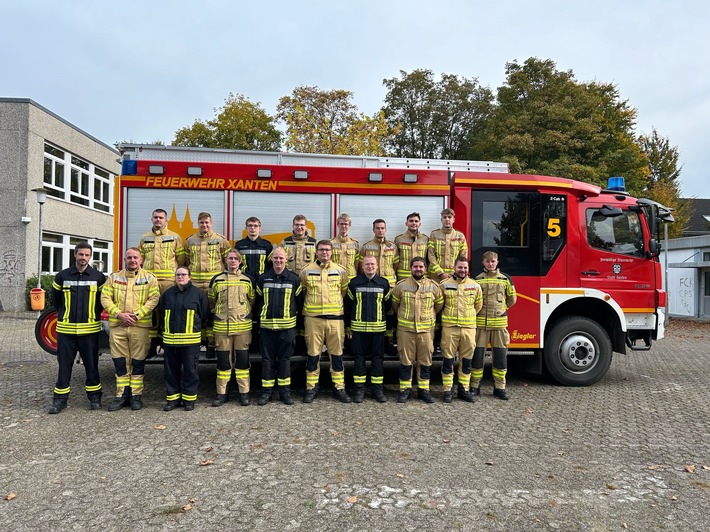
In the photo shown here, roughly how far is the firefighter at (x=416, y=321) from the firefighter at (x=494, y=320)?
61cm

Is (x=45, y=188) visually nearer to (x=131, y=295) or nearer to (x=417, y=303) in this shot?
(x=131, y=295)

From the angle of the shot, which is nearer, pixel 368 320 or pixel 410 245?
pixel 368 320

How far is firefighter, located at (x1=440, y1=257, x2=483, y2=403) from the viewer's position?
614 cm

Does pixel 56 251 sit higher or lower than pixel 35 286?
higher

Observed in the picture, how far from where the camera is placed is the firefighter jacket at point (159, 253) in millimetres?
6184

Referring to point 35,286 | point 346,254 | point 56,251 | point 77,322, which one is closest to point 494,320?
point 346,254

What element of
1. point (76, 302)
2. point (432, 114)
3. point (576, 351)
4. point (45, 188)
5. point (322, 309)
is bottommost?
point (576, 351)

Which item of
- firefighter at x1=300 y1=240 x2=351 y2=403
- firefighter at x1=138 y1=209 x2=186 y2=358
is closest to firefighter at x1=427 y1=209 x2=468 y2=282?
firefighter at x1=300 y1=240 x2=351 y2=403

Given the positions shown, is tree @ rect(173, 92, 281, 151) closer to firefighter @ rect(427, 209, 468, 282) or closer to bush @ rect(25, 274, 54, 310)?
bush @ rect(25, 274, 54, 310)

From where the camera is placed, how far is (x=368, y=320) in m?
6.11

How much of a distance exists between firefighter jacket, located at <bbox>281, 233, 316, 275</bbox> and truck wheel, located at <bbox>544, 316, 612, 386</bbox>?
3.41 metres

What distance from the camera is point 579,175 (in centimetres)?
2039

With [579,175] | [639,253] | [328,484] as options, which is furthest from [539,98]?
[328,484]

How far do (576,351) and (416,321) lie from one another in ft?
8.37
